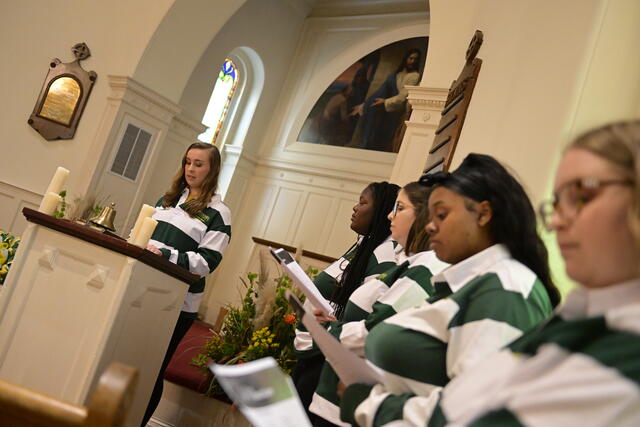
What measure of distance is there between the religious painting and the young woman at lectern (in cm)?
Result: 624

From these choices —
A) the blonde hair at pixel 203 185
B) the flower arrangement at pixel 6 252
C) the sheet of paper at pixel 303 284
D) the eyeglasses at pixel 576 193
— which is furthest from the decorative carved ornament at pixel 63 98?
the eyeglasses at pixel 576 193

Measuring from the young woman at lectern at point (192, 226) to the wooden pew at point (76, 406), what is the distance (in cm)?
273

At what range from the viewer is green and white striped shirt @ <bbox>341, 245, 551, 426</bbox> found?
1.39 metres

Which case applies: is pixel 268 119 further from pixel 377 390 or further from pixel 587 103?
pixel 377 390

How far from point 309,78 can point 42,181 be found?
465 cm

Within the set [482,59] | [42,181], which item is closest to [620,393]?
[482,59]

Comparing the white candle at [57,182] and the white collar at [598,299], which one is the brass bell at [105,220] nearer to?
the white candle at [57,182]

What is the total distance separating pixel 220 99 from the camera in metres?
10.9

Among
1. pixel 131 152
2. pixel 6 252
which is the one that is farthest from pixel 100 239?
pixel 131 152

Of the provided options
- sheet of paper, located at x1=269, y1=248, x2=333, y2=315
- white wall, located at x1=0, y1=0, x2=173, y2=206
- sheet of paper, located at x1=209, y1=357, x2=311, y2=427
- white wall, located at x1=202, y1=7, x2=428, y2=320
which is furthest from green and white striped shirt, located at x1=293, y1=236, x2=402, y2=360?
white wall, located at x1=202, y1=7, x2=428, y2=320

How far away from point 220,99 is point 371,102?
2449 millimetres

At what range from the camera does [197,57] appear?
872cm

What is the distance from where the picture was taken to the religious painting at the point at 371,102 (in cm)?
1011

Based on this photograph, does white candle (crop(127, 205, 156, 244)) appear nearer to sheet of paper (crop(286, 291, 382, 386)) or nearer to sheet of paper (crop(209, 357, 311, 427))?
sheet of paper (crop(286, 291, 382, 386))
